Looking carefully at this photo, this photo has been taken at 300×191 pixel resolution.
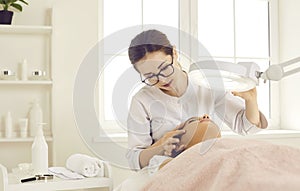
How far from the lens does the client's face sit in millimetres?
1463

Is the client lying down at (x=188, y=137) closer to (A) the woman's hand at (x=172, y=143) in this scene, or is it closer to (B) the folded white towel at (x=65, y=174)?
(A) the woman's hand at (x=172, y=143)

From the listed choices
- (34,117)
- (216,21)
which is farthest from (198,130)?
(216,21)

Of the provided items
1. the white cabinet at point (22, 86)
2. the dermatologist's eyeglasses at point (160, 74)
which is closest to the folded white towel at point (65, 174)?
the white cabinet at point (22, 86)

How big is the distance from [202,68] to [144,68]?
289mm

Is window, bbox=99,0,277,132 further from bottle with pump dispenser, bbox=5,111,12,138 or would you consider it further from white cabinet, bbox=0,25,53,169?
bottle with pump dispenser, bbox=5,111,12,138

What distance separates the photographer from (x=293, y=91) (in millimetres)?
2689

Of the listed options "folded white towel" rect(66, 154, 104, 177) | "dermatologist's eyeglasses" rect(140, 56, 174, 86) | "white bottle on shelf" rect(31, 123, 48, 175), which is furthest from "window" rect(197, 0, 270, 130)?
"dermatologist's eyeglasses" rect(140, 56, 174, 86)

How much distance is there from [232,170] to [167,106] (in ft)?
1.56

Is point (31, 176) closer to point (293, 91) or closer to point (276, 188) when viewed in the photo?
point (276, 188)

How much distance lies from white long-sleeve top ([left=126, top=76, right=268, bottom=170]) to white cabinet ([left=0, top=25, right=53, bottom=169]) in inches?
29.9

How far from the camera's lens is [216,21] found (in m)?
2.69

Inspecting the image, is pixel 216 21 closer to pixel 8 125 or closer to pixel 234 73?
pixel 8 125

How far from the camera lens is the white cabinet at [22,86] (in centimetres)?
222

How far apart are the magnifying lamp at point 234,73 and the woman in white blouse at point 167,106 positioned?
30cm
